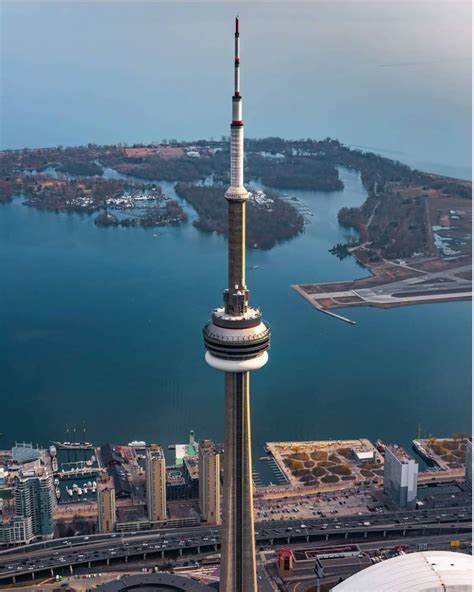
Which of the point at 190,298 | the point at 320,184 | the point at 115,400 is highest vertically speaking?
the point at 320,184

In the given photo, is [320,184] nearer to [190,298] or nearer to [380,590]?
[190,298]

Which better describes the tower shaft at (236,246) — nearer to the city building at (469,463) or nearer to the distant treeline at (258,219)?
the city building at (469,463)

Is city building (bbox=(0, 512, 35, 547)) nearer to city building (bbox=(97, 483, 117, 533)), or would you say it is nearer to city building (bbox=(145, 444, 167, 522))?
city building (bbox=(97, 483, 117, 533))

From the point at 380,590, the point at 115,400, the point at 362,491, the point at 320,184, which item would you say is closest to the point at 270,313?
the point at 115,400

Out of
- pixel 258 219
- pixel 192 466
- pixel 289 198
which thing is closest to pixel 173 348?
Answer: pixel 192 466

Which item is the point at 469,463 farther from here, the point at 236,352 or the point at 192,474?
the point at 236,352

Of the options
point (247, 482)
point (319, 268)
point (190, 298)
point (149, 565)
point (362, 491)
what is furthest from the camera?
point (319, 268)

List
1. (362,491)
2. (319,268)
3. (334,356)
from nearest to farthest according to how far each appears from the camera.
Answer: (362,491), (334,356), (319,268)
